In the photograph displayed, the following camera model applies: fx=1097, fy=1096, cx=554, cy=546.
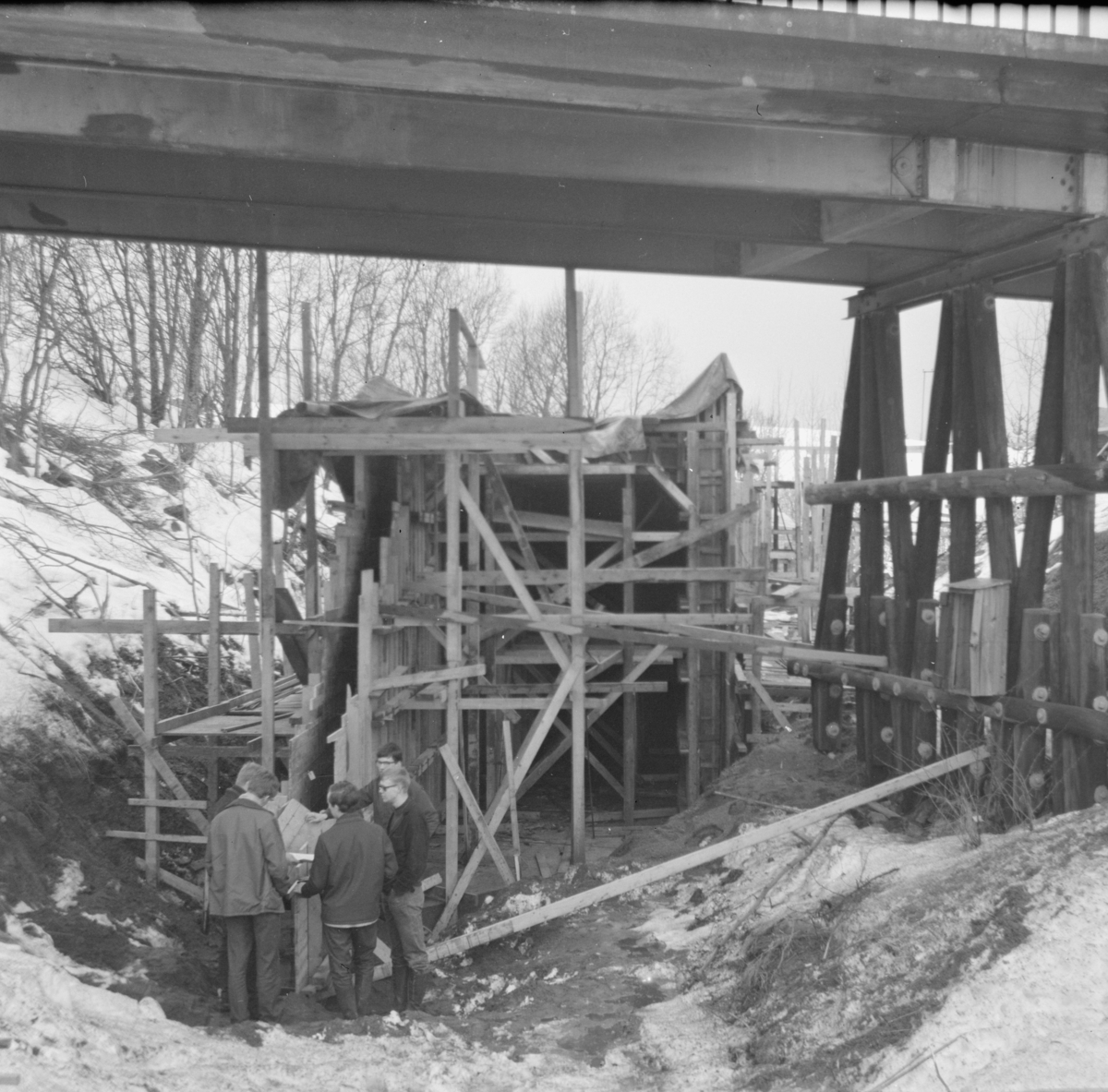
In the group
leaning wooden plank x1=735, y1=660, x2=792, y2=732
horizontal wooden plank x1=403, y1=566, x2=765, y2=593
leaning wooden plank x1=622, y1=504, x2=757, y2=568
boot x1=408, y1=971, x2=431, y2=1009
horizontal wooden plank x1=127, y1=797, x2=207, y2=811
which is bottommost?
boot x1=408, y1=971, x2=431, y2=1009

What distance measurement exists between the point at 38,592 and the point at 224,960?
486 centimetres

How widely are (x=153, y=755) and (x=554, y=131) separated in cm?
586

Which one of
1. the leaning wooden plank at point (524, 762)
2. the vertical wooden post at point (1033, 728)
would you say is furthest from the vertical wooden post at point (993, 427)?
the leaning wooden plank at point (524, 762)

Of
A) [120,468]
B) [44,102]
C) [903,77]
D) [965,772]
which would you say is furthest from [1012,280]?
[120,468]

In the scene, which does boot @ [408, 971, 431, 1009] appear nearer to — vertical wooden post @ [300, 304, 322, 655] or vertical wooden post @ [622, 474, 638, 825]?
vertical wooden post @ [300, 304, 322, 655]

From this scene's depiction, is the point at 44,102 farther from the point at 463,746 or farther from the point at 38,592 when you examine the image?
the point at 463,746

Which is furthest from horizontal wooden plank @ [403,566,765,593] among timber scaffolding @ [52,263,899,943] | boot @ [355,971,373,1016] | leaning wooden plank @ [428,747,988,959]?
boot @ [355,971,373,1016]

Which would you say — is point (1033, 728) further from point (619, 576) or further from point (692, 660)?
point (692, 660)

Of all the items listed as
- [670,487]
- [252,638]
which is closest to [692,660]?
[670,487]

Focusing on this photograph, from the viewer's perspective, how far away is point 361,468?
10.1 meters

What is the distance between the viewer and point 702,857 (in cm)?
720

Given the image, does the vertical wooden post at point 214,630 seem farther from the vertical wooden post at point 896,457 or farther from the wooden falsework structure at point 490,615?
the vertical wooden post at point 896,457

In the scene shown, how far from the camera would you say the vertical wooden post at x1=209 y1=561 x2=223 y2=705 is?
373 inches

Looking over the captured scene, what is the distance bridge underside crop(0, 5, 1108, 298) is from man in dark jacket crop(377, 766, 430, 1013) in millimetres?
4059
